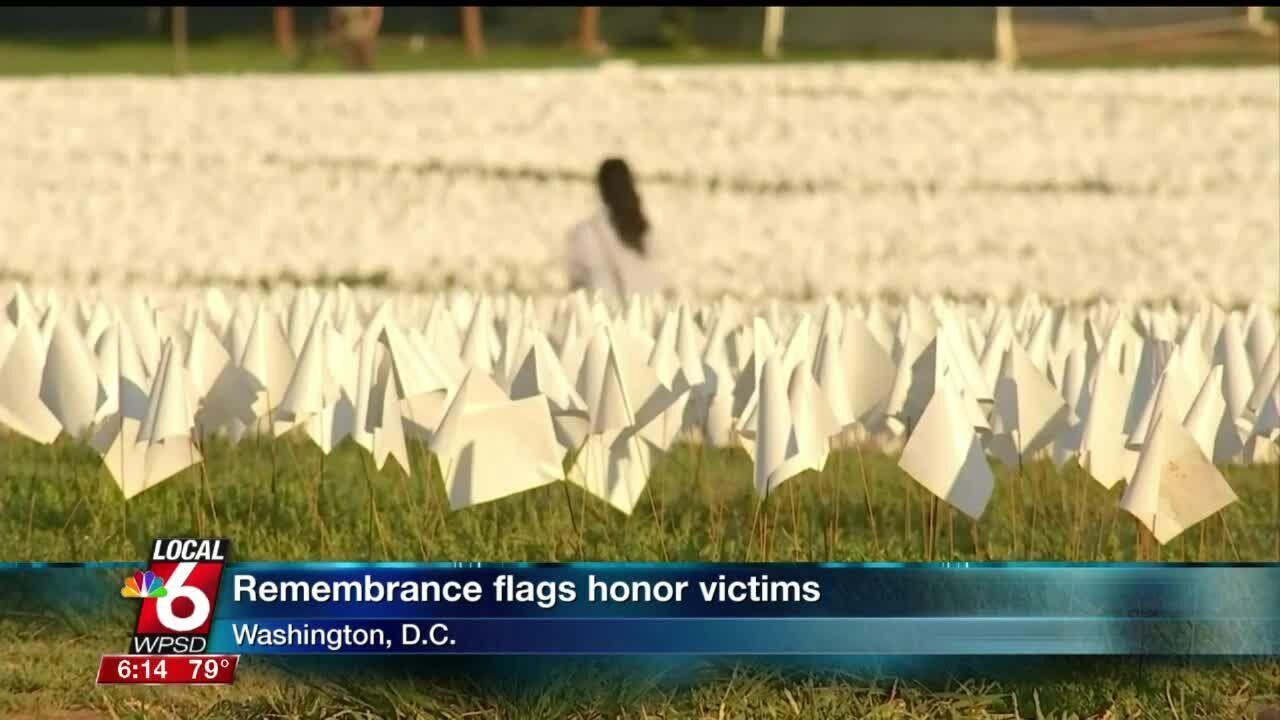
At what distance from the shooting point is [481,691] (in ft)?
14.4

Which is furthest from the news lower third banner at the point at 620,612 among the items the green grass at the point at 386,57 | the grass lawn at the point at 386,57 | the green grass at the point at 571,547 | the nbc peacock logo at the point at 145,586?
the green grass at the point at 386,57

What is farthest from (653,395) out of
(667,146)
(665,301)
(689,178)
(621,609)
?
(667,146)

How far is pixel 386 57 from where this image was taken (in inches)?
979

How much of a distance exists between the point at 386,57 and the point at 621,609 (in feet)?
70.4

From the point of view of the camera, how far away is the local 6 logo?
406 cm

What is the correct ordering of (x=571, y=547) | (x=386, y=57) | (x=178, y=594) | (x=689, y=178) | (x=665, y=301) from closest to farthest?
(x=178, y=594) < (x=571, y=547) < (x=665, y=301) < (x=689, y=178) < (x=386, y=57)

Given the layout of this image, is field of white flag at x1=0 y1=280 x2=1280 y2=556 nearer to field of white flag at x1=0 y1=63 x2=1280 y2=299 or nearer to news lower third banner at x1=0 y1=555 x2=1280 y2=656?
news lower third banner at x1=0 y1=555 x2=1280 y2=656

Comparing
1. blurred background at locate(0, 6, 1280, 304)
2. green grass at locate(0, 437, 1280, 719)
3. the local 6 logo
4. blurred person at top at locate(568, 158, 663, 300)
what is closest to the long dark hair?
blurred person at top at locate(568, 158, 663, 300)

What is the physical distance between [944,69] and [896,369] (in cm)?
1726

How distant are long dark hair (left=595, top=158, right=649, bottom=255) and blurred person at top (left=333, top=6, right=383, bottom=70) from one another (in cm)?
A: 1230

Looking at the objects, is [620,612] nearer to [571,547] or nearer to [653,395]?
[653,395]

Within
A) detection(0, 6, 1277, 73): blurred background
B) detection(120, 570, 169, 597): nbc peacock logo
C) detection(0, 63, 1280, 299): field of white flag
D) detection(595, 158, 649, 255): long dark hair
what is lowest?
detection(0, 63, 1280, 299): field of white flag

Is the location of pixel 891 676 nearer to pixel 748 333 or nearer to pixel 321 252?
pixel 748 333

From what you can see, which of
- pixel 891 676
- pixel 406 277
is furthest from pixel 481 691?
pixel 406 277
